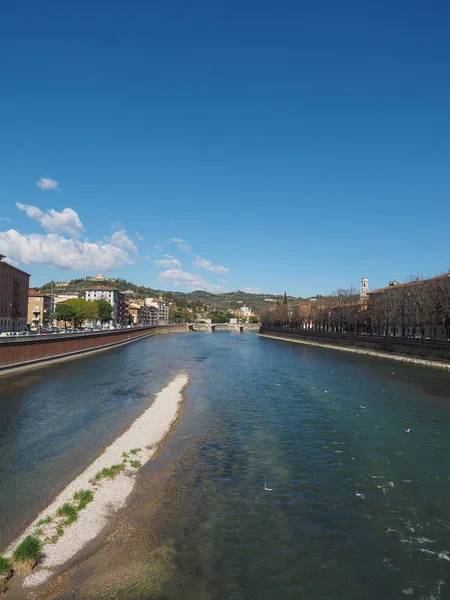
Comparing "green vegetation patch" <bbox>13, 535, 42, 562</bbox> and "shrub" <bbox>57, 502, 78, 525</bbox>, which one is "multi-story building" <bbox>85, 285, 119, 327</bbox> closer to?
"shrub" <bbox>57, 502, 78, 525</bbox>

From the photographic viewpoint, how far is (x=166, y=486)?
1558 cm

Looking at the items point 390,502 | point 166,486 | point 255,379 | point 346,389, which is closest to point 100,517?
point 166,486

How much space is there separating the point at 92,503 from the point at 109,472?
2519 millimetres

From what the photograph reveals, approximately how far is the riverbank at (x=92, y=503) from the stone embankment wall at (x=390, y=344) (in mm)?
47942

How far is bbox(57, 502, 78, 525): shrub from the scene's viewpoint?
41.1 ft

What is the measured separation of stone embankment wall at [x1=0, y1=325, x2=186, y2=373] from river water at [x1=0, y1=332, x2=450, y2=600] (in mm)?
8080

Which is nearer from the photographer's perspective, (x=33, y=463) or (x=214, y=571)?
(x=214, y=571)

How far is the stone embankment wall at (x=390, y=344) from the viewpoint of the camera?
59.6m

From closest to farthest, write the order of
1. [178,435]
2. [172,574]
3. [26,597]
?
[26,597] → [172,574] → [178,435]

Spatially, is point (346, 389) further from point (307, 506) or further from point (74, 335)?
point (74, 335)

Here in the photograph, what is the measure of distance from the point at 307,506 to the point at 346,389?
25.9 meters

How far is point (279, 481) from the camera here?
53.3 ft

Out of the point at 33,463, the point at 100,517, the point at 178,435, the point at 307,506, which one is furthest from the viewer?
the point at 178,435

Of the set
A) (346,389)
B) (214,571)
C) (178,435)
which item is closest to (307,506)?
(214,571)
